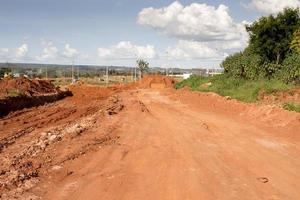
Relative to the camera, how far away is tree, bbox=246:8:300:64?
129 feet

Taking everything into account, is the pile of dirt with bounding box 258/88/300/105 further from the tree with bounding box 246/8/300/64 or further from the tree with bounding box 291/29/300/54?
the tree with bounding box 246/8/300/64

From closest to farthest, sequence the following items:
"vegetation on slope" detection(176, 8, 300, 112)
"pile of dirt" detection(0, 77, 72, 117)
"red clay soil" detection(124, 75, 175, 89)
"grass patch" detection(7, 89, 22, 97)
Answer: "pile of dirt" detection(0, 77, 72, 117), "grass patch" detection(7, 89, 22, 97), "vegetation on slope" detection(176, 8, 300, 112), "red clay soil" detection(124, 75, 175, 89)

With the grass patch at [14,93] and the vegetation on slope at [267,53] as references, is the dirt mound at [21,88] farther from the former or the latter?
the vegetation on slope at [267,53]

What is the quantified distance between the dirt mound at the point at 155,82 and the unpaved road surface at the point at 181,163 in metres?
45.7

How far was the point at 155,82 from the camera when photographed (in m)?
66.7


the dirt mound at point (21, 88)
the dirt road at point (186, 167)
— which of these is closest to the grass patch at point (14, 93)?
the dirt mound at point (21, 88)

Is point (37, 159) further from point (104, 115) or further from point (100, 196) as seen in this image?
point (104, 115)

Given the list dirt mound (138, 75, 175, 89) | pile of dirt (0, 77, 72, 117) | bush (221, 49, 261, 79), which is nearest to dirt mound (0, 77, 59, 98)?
pile of dirt (0, 77, 72, 117)

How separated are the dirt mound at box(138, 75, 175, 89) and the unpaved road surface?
150 feet

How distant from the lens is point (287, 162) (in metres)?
12.0

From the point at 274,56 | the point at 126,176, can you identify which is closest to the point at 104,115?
the point at 126,176

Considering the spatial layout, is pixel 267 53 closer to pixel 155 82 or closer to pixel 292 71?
pixel 292 71

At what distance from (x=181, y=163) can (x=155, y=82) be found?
182 ft

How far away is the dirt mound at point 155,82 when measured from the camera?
65.2m
